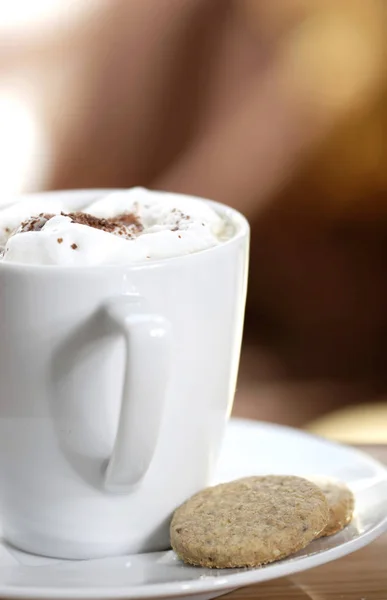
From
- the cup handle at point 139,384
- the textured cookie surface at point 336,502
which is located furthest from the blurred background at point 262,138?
the cup handle at point 139,384

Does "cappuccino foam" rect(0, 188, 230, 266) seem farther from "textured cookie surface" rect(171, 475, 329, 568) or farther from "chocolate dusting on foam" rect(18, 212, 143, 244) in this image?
"textured cookie surface" rect(171, 475, 329, 568)

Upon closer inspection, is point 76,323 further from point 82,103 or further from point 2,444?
point 82,103

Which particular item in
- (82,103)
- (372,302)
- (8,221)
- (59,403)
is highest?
(8,221)

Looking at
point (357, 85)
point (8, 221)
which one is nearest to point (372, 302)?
point (357, 85)

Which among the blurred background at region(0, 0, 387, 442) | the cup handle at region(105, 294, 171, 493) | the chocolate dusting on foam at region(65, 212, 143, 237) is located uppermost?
the chocolate dusting on foam at region(65, 212, 143, 237)

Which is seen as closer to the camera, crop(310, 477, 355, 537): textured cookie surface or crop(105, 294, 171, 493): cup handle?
crop(105, 294, 171, 493): cup handle

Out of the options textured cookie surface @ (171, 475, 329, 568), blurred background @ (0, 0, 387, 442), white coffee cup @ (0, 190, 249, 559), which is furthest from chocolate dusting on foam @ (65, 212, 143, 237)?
blurred background @ (0, 0, 387, 442)

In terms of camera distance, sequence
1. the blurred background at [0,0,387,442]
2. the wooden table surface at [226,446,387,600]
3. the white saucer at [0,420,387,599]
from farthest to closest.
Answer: the blurred background at [0,0,387,442], the wooden table surface at [226,446,387,600], the white saucer at [0,420,387,599]
